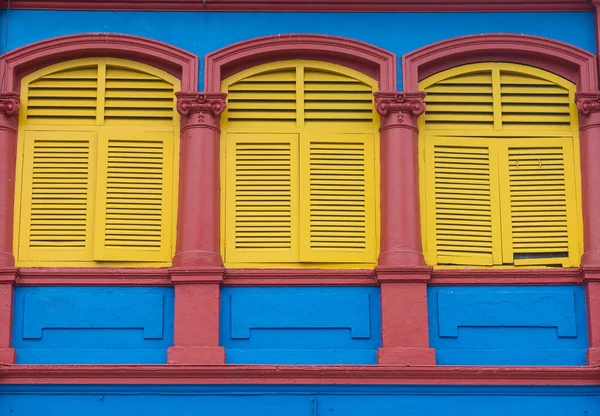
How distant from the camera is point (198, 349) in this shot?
11.9 m

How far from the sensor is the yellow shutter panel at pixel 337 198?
12.4m

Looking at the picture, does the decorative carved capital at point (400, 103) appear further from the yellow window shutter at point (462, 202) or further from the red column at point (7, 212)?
the red column at point (7, 212)

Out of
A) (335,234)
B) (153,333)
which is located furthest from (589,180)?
(153,333)

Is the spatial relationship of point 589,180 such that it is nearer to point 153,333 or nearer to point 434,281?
point 434,281

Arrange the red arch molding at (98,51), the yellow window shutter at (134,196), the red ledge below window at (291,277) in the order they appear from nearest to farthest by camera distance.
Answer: the red ledge below window at (291,277) → the yellow window shutter at (134,196) → the red arch molding at (98,51)

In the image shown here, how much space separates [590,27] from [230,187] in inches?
156

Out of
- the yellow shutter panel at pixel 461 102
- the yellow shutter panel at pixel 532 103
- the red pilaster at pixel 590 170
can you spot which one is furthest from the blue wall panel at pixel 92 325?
the red pilaster at pixel 590 170

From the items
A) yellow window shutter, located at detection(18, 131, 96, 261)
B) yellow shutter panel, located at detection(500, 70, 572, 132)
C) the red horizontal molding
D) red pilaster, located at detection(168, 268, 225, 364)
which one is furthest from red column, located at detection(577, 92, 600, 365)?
yellow window shutter, located at detection(18, 131, 96, 261)

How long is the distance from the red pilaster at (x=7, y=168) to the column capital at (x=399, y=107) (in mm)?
3567

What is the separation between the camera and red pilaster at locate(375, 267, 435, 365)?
11867mm

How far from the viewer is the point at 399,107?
1255cm

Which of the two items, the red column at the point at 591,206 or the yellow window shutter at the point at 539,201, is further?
the yellow window shutter at the point at 539,201
